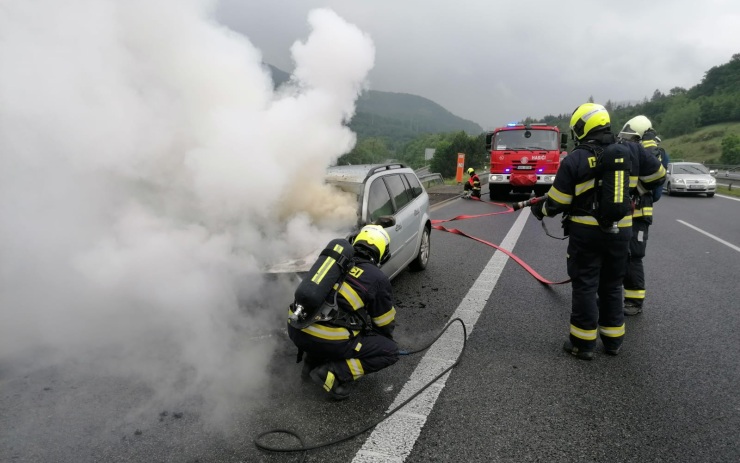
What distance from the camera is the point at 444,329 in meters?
3.94

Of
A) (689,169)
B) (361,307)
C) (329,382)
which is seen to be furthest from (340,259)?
(689,169)

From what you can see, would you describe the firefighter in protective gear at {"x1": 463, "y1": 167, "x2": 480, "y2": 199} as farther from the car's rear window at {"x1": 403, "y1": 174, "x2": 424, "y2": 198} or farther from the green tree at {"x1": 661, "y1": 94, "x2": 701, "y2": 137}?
the green tree at {"x1": 661, "y1": 94, "x2": 701, "y2": 137}

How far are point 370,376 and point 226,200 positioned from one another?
2359 millimetres

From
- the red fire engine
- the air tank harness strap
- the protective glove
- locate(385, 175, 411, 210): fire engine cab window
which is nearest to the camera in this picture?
the air tank harness strap

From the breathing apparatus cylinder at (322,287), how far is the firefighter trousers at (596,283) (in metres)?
1.97

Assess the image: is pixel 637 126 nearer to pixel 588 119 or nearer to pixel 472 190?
pixel 588 119

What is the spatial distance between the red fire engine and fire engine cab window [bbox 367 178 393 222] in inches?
388

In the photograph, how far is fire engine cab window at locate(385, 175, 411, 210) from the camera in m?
5.19

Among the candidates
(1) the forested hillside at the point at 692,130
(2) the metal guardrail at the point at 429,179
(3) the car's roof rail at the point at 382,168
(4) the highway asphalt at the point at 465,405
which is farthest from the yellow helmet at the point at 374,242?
(1) the forested hillside at the point at 692,130

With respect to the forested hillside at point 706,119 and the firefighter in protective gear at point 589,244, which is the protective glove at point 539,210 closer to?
the firefighter in protective gear at point 589,244

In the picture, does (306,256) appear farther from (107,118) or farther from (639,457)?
(639,457)

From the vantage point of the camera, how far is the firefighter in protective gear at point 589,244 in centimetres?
342

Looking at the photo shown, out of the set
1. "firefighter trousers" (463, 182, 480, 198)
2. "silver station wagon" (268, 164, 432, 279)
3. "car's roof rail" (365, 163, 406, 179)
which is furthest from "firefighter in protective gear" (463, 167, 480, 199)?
"car's roof rail" (365, 163, 406, 179)

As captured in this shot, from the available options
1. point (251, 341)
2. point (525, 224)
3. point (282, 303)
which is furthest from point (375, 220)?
point (525, 224)
